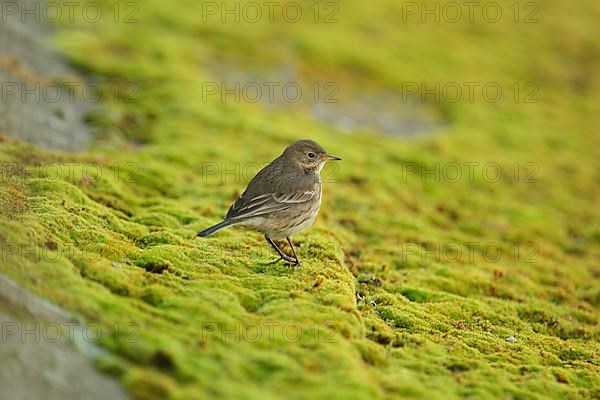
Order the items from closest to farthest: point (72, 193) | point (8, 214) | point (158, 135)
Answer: point (8, 214) < point (72, 193) < point (158, 135)

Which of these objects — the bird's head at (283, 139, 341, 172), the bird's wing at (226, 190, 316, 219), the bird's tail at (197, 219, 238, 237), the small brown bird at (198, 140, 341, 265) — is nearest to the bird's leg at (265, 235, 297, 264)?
the small brown bird at (198, 140, 341, 265)

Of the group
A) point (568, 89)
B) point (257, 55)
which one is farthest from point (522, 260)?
point (568, 89)

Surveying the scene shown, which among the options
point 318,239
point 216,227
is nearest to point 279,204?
point 216,227

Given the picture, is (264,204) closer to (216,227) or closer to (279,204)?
(279,204)

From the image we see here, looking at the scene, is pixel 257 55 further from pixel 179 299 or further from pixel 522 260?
pixel 179 299

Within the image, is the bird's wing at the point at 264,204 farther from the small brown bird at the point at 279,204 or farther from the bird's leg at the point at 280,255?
the bird's leg at the point at 280,255

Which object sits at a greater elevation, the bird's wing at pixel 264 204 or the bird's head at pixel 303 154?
the bird's head at pixel 303 154

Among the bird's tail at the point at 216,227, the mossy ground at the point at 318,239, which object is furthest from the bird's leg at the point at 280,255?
the bird's tail at the point at 216,227
